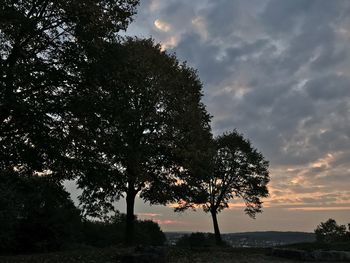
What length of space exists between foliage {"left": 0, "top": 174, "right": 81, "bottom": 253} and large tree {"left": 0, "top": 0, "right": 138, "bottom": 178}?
3.64 feet

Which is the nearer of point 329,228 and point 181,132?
point 181,132

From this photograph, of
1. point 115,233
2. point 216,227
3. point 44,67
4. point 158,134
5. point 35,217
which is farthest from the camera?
point 115,233

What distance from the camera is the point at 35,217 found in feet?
83.2

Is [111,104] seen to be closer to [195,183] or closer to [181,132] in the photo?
[181,132]

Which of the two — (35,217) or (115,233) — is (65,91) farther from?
(115,233)

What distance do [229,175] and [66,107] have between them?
97.6ft

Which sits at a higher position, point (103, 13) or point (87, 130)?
point (103, 13)

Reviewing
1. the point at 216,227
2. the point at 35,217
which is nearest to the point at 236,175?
the point at 216,227

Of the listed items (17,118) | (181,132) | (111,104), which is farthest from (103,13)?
(181,132)

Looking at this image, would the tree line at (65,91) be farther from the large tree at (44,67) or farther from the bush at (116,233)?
the bush at (116,233)

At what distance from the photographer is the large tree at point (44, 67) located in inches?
676

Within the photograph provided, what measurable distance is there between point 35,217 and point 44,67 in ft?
37.2

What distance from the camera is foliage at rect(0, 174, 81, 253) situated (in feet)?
57.2

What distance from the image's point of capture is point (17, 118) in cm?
1752
